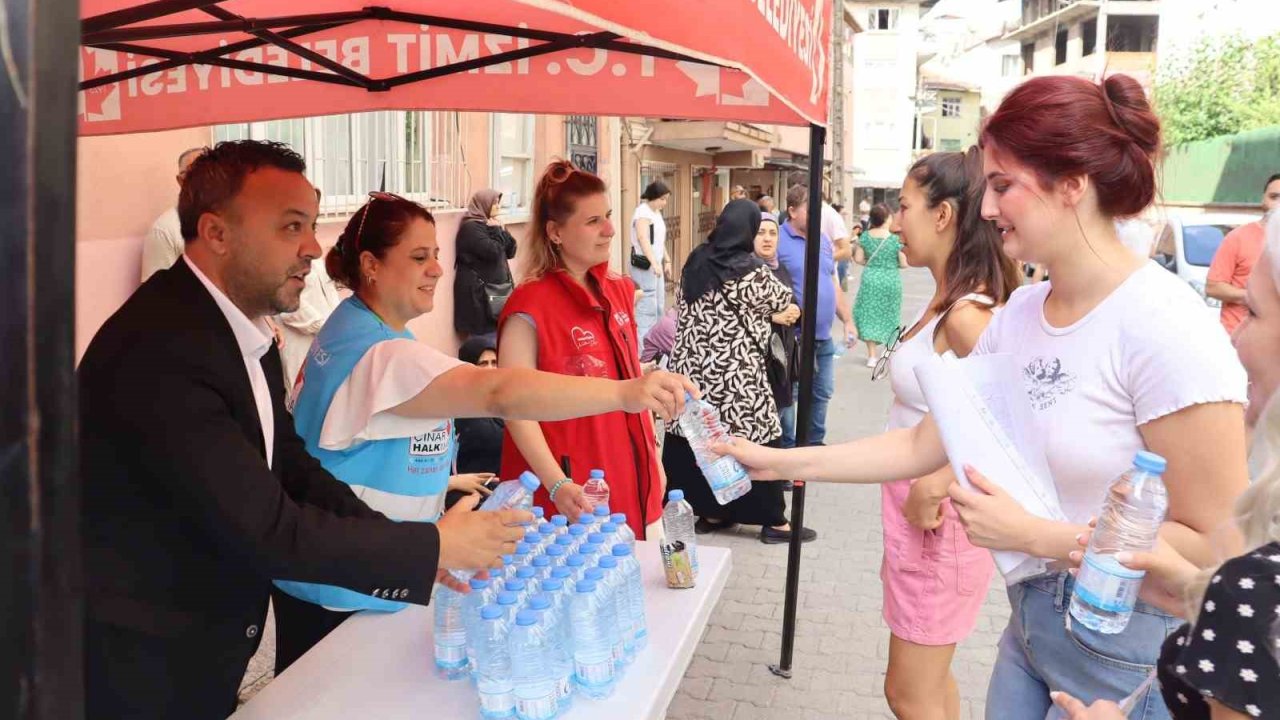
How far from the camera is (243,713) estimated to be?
2104 mm

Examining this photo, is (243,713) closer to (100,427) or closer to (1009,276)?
(100,427)

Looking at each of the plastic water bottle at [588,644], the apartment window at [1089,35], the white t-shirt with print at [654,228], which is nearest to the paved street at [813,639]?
the plastic water bottle at [588,644]

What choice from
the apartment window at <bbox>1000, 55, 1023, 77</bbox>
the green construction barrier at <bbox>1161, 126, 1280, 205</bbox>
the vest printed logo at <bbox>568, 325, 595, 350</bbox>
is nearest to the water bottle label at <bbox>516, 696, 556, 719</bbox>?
the vest printed logo at <bbox>568, 325, 595, 350</bbox>

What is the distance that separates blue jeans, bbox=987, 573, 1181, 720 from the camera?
6.40ft

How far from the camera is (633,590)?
95.0 inches

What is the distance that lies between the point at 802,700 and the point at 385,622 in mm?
2369

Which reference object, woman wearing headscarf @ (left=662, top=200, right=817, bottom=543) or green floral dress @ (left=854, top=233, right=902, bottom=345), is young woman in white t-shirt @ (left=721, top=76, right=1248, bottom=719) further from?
green floral dress @ (left=854, top=233, right=902, bottom=345)

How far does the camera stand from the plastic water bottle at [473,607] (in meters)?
2.12

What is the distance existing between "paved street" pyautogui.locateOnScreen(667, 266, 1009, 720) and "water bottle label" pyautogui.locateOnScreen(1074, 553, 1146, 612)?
9.14 feet

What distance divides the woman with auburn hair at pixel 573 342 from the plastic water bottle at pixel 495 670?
1257 millimetres

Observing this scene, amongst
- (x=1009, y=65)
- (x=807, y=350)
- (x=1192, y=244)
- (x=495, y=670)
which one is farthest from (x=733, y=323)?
(x=1009, y=65)

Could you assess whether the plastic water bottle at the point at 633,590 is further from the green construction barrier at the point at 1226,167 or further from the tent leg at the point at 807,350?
the green construction barrier at the point at 1226,167

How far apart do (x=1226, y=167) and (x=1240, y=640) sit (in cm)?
3260

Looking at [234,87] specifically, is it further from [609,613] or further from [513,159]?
[513,159]
